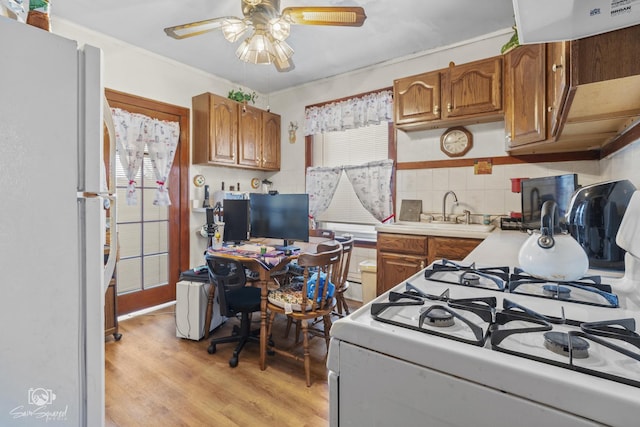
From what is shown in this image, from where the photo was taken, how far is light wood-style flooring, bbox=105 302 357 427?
1.62m

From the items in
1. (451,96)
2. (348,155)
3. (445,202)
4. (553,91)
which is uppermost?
(451,96)

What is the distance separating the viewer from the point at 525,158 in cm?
266

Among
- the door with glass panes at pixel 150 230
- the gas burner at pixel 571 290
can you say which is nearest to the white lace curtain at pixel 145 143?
the door with glass panes at pixel 150 230

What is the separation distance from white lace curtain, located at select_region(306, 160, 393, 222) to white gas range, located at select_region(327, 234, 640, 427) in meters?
2.58

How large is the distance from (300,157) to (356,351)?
3.59 meters

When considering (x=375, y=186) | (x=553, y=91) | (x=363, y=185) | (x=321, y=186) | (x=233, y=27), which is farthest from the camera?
(x=321, y=186)

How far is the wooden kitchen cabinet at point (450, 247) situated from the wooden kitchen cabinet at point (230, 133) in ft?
7.78

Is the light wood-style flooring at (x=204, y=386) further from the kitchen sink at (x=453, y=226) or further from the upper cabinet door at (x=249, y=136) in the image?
the upper cabinet door at (x=249, y=136)

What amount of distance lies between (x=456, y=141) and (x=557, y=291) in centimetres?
238

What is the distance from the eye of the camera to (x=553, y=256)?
87 centimetres

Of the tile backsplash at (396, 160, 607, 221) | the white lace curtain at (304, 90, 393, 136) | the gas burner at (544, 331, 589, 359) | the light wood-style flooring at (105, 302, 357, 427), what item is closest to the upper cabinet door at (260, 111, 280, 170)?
the white lace curtain at (304, 90, 393, 136)

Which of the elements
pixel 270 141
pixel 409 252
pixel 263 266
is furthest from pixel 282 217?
pixel 270 141

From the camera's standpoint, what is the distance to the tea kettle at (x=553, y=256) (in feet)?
2.81

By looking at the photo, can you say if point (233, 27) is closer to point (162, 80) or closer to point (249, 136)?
point (162, 80)
